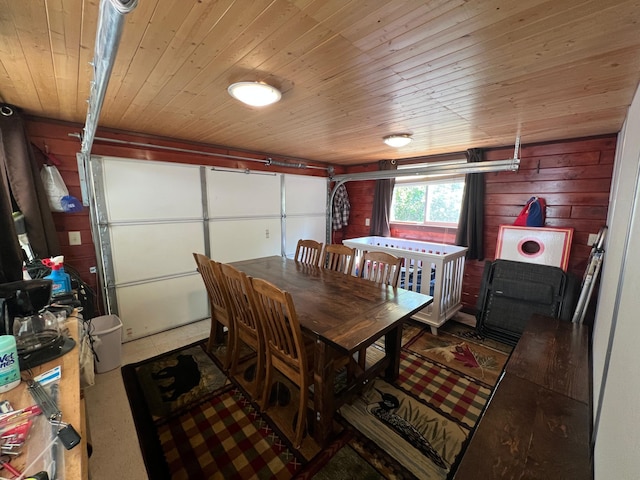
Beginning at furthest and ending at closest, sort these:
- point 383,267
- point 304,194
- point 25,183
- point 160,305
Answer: point 304,194, point 160,305, point 383,267, point 25,183

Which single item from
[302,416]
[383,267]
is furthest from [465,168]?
[302,416]

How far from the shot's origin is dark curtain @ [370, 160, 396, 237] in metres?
4.27

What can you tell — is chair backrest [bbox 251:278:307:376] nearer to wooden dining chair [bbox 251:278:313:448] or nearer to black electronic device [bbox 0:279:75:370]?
wooden dining chair [bbox 251:278:313:448]

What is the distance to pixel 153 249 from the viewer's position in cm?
291

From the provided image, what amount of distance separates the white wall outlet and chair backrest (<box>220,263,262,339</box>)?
1772 millimetres

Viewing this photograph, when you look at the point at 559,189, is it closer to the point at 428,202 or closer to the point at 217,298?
the point at 428,202

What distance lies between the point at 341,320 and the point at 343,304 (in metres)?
0.24

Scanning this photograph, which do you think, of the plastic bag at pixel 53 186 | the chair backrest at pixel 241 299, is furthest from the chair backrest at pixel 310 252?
the plastic bag at pixel 53 186

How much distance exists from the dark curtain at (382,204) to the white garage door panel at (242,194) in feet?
5.35

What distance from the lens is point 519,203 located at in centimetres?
309

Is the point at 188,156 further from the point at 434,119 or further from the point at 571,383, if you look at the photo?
the point at 571,383

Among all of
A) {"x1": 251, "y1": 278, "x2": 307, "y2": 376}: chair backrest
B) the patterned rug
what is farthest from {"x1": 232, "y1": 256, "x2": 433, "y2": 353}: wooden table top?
the patterned rug

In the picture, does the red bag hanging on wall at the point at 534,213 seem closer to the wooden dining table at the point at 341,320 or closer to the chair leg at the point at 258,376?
the wooden dining table at the point at 341,320

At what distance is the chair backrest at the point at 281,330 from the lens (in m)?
1.45
